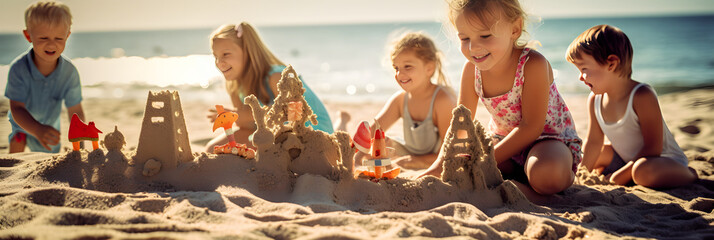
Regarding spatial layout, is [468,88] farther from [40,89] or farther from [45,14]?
[40,89]

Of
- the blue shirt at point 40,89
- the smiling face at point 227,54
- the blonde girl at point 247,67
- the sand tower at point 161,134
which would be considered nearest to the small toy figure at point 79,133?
the sand tower at point 161,134

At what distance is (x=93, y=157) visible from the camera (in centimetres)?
261

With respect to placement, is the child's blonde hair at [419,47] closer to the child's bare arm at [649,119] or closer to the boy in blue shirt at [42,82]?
the child's bare arm at [649,119]

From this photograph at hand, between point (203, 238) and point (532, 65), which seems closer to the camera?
point (203, 238)

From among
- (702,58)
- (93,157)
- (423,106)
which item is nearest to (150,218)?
(93,157)

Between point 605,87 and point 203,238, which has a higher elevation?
point 605,87

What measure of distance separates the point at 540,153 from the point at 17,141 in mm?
4358

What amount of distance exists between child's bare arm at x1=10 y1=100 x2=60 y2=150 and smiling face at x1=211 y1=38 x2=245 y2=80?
142 cm

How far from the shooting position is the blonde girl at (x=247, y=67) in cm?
414

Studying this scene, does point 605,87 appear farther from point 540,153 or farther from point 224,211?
point 224,211

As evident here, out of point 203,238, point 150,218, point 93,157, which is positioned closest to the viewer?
point 203,238

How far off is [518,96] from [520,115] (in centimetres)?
17

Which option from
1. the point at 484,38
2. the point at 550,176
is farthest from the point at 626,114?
the point at 484,38

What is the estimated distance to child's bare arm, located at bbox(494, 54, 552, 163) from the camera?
10.0 ft
